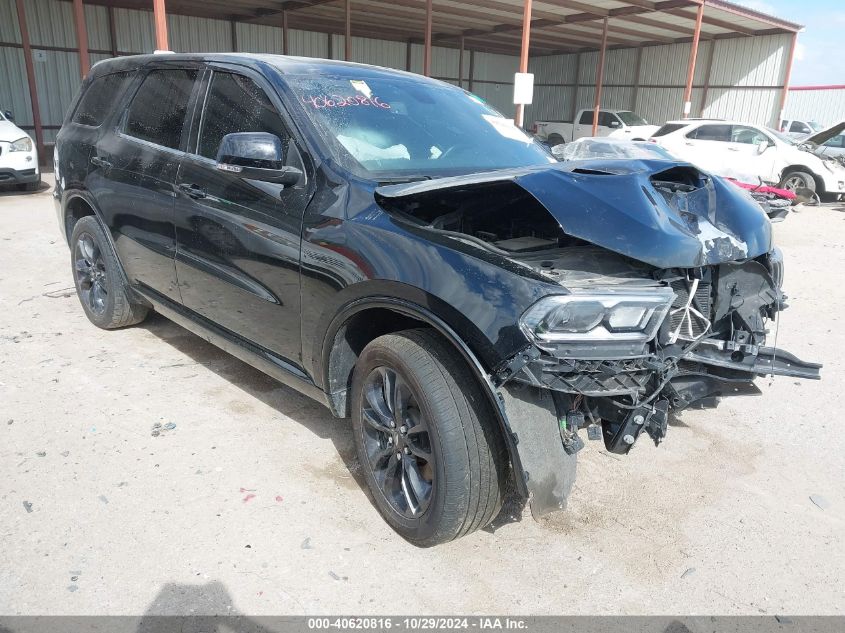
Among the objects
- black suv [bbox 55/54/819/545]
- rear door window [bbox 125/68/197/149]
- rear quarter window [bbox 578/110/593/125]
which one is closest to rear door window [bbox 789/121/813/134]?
rear quarter window [bbox 578/110/593/125]

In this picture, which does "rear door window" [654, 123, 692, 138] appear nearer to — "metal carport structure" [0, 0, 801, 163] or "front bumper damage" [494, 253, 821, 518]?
"metal carport structure" [0, 0, 801, 163]

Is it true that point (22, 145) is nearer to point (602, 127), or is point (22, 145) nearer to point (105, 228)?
point (105, 228)

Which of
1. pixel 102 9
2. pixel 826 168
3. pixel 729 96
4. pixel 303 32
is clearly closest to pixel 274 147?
pixel 826 168

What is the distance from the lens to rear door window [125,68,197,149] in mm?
3668

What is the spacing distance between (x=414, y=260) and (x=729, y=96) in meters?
27.8

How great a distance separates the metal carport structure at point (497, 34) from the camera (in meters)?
18.6

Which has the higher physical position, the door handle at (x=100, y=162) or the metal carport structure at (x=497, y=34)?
the metal carport structure at (x=497, y=34)

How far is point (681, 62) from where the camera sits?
27.1m

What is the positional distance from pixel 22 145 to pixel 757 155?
14343 millimetres

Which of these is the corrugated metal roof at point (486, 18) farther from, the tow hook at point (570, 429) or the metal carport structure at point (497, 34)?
the tow hook at point (570, 429)

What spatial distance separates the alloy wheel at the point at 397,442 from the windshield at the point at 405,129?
0.92 meters

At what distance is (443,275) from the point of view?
232cm

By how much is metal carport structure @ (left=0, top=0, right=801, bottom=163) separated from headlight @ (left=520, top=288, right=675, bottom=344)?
13.1 meters

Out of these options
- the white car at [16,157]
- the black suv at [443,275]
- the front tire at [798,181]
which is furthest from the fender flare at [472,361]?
the front tire at [798,181]
